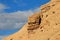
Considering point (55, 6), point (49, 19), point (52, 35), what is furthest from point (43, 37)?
point (55, 6)

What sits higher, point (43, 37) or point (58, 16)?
point (58, 16)

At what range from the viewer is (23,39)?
52438mm

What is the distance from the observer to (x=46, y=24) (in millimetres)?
45594

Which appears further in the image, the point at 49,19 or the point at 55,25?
the point at 49,19

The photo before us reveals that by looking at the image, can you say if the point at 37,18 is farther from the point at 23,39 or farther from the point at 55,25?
the point at 55,25

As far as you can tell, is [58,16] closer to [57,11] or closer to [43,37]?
[57,11]

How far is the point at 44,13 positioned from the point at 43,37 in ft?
27.7

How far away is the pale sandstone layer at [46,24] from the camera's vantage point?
41.2 metres

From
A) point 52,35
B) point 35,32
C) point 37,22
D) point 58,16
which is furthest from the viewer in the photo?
point 37,22

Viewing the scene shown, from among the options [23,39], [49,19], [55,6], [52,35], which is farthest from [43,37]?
[23,39]

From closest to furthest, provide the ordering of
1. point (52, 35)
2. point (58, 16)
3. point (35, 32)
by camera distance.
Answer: point (52, 35) → point (58, 16) → point (35, 32)

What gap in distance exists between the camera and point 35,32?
4706 cm

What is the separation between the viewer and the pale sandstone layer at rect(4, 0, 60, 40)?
135 feet

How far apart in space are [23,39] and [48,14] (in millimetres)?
8326
